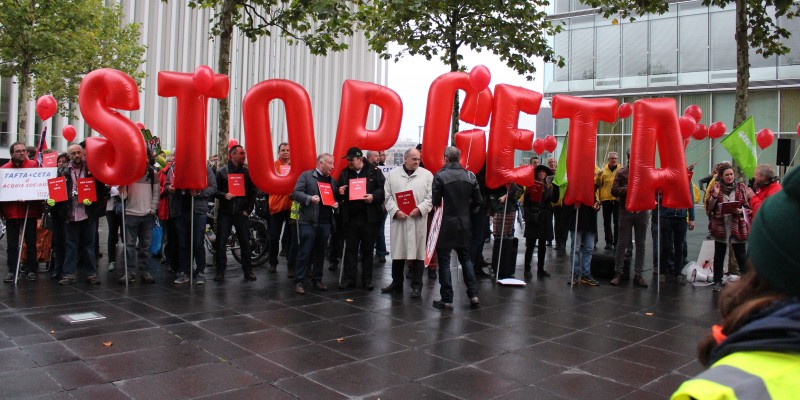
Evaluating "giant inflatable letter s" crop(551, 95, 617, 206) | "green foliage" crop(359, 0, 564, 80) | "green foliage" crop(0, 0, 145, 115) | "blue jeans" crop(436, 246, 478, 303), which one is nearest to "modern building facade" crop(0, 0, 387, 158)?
"green foliage" crop(0, 0, 145, 115)

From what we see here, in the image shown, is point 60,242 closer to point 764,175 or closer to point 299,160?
point 299,160

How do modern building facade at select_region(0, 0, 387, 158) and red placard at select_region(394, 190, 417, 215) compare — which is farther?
modern building facade at select_region(0, 0, 387, 158)

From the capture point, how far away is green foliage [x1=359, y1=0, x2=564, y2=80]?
12586 mm

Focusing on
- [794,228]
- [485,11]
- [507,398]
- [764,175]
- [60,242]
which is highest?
[485,11]

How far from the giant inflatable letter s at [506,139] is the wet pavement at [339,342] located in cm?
159

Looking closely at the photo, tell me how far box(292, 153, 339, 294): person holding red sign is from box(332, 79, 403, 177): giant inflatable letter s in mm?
405

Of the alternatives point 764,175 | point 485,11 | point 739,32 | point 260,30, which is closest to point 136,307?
point 260,30

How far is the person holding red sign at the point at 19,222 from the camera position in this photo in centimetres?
839

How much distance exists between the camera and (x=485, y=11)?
12734 millimetres

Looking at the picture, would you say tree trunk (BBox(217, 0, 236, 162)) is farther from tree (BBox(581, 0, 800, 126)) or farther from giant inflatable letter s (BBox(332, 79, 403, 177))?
tree (BBox(581, 0, 800, 126))

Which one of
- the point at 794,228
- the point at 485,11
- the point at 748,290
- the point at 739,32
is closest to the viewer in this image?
the point at 794,228

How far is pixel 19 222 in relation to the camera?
8531 millimetres

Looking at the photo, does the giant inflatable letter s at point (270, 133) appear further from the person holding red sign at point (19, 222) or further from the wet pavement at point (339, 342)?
the person holding red sign at point (19, 222)

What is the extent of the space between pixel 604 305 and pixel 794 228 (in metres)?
6.81
